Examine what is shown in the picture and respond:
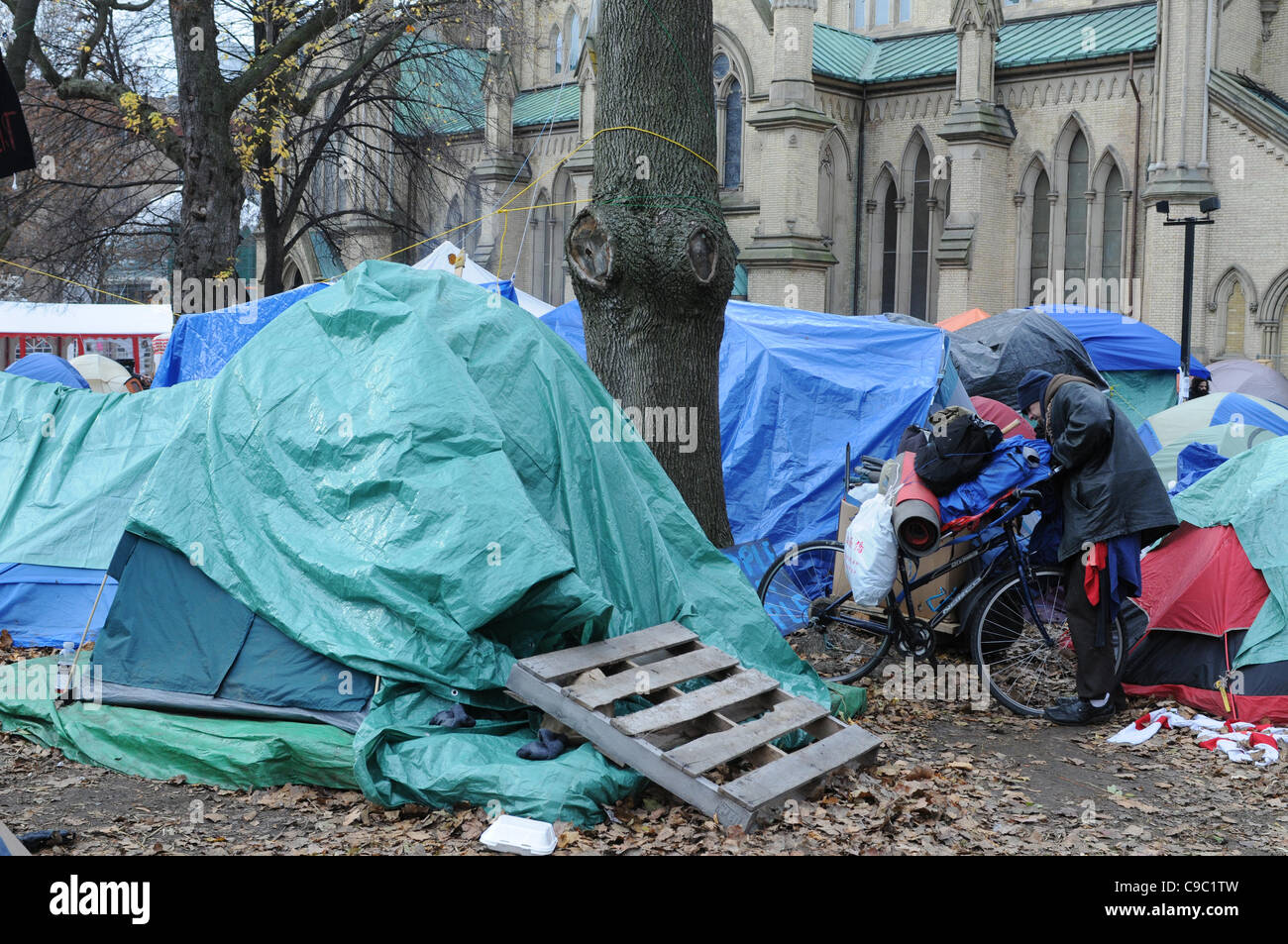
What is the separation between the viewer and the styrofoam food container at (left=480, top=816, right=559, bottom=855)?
4.30 m

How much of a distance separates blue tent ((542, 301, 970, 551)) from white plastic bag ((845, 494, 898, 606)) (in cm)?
261

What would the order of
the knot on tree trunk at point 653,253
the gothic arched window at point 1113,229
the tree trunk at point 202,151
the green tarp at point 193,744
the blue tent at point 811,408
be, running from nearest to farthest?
the green tarp at point 193,744
the knot on tree trunk at point 653,253
the blue tent at point 811,408
the tree trunk at point 202,151
the gothic arched window at point 1113,229

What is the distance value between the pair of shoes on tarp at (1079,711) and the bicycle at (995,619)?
107mm

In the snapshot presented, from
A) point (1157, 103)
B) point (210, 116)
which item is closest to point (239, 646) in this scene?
point (210, 116)

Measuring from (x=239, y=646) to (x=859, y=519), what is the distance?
10.7 ft

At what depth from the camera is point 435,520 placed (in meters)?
5.27

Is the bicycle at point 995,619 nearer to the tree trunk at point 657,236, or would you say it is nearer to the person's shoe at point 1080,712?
the person's shoe at point 1080,712

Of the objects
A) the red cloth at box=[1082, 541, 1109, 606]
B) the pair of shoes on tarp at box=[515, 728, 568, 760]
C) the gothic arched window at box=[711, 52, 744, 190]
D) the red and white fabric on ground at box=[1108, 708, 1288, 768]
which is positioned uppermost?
the gothic arched window at box=[711, 52, 744, 190]

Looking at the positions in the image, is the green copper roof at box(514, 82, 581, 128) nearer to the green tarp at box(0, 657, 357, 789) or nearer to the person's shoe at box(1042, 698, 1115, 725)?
the person's shoe at box(1042, 698, 1115, 725)

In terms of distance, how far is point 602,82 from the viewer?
7164 millimetres

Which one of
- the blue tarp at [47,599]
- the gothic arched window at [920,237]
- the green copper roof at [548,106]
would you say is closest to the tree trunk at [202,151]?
the blue tarp at [47,599]

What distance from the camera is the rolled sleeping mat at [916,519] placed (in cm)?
632

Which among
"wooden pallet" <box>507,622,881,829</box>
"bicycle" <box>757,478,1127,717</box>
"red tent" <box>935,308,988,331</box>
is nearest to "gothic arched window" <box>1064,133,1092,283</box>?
"red tent" <box>935,308,988,331</box>

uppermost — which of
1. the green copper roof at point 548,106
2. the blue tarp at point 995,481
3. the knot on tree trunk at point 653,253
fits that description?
the green copper roof at point 548,106
